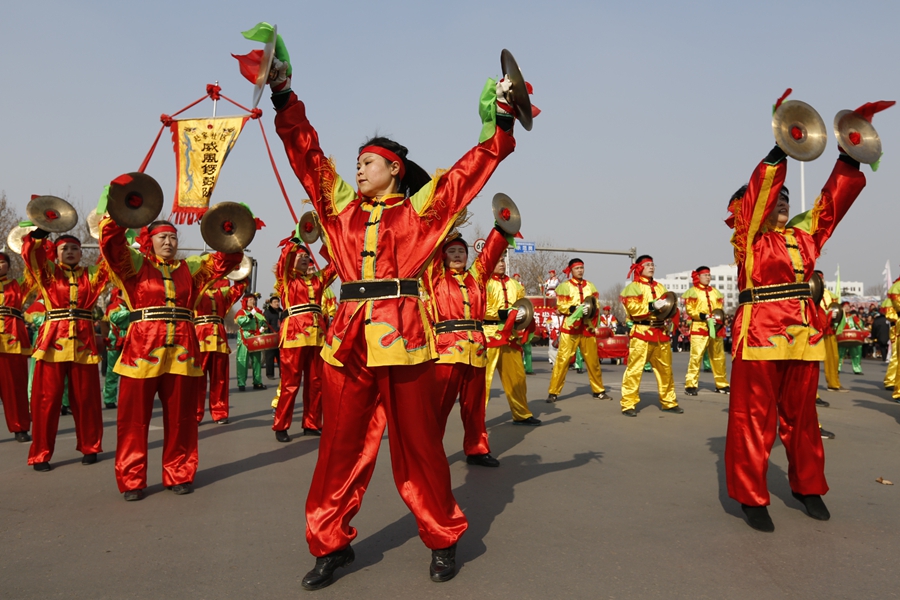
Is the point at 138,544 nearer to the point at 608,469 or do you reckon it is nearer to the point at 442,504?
the point at 442,504

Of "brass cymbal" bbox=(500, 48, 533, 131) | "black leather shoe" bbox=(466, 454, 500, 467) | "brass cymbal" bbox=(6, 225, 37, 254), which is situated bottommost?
"black leather shoe" bbox=(466, 454, 500, 467)

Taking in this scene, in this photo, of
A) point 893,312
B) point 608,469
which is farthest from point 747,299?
point 893,312

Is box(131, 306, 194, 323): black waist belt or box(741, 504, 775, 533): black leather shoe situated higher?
box(131, 306, 194, 323): black waist belt

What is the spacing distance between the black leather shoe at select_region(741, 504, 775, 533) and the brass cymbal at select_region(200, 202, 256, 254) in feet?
13.2

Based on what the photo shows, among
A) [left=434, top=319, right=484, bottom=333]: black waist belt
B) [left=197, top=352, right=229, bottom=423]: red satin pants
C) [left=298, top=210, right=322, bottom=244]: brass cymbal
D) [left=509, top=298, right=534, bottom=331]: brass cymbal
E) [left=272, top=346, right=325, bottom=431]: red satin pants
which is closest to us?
[left=434, top=319, right=484, bottom=333]: black waist belt

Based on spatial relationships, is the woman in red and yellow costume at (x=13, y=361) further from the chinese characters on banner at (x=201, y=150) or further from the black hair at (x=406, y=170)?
the black hair at (x=406, y=170)

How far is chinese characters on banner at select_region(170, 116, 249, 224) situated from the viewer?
6.30 metres

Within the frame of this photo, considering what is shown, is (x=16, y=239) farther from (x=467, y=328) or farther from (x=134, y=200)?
(x=467, y=328)

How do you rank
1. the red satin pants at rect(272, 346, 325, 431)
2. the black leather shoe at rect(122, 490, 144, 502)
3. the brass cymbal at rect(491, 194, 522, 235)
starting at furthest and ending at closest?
the red satin pants at rect(272, 346, 325, 431) < the brass cymbal at rect(491, 194, 522, 235) < the black leather shoe at rect(122, 490, 144, 502)

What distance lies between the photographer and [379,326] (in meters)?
3.22

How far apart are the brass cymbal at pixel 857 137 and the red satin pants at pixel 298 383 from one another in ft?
17.4

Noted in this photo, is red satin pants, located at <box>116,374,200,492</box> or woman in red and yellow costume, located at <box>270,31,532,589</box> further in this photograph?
red satin pants, located at <box>116,374,200,492</box>

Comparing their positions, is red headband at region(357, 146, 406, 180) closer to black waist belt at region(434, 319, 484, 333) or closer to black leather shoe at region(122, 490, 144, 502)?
black waist belt at region(434, 319, 484, 333)

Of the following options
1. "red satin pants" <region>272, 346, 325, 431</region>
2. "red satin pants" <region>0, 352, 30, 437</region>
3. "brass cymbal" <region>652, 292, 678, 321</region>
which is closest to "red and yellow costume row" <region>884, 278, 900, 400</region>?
"brass cymbal" <region>652, 292, 678, 321</region>
